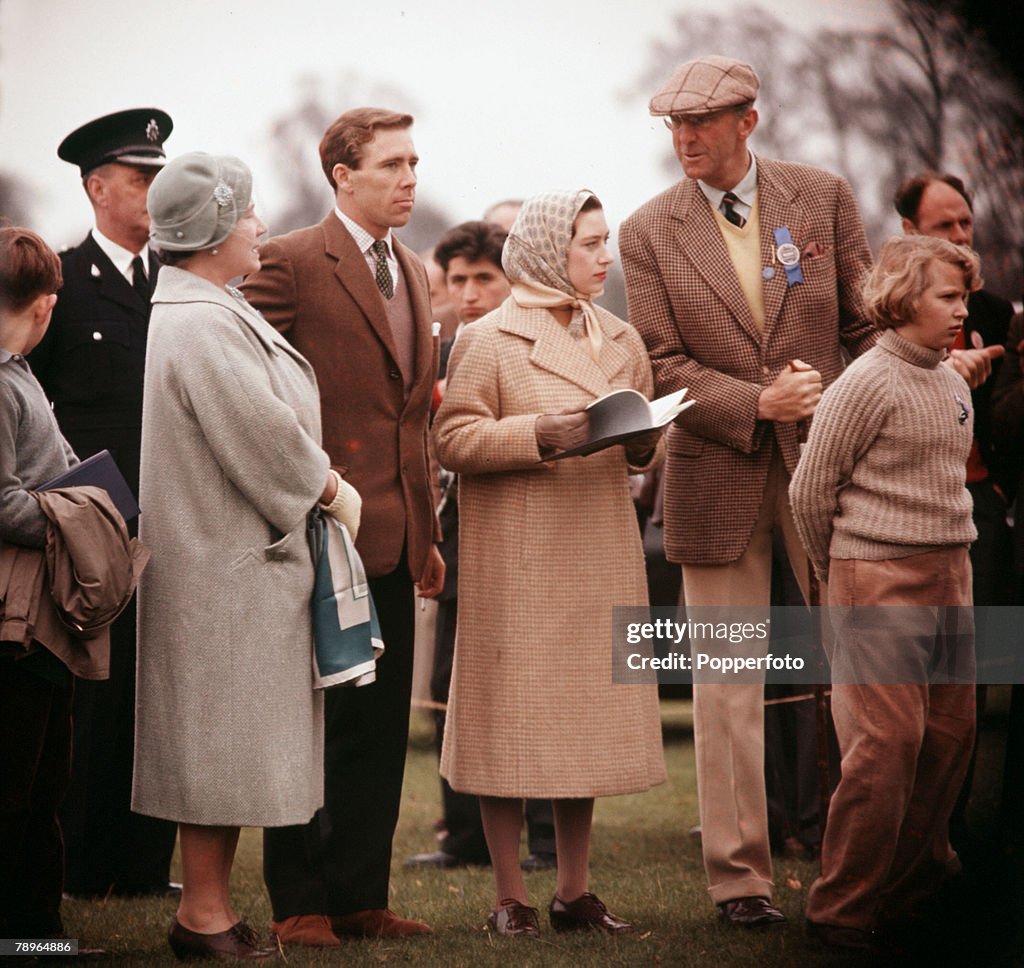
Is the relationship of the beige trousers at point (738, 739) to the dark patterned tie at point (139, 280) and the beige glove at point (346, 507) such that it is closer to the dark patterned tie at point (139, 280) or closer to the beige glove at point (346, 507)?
the beige glove at point (346, 507)

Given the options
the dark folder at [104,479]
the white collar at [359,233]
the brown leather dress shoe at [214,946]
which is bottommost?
the brown leather dress shoe at [214,946]

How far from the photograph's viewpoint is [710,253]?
16.4ft

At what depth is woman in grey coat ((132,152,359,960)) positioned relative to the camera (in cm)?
420

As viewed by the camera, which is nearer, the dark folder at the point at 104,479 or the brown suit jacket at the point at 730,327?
the dark folder at the point at 104,479

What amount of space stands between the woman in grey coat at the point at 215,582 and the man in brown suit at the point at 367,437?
0.41 meters

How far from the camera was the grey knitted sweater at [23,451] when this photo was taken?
4078 millimetres

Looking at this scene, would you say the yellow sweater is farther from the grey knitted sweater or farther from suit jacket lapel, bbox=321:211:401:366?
the grey knitted sweater

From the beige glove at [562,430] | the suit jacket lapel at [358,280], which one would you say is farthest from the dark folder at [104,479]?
the beige glove at [562,430]

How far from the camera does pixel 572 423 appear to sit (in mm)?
4629

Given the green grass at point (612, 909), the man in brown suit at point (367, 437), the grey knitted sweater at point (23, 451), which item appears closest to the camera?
the grey knitted sweater at point (23, 451)

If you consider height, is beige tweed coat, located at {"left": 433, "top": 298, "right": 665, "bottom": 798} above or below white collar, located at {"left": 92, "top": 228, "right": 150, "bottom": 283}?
below

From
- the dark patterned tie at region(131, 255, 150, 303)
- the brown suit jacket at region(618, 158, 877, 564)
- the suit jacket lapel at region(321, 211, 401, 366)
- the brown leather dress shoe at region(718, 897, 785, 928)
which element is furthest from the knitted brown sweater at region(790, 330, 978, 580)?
the dark patterned tie at region(131, 255, 150, 303)

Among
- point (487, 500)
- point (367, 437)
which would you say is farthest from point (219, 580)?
point (487, 500)

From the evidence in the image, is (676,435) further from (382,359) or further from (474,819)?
(474,819)
